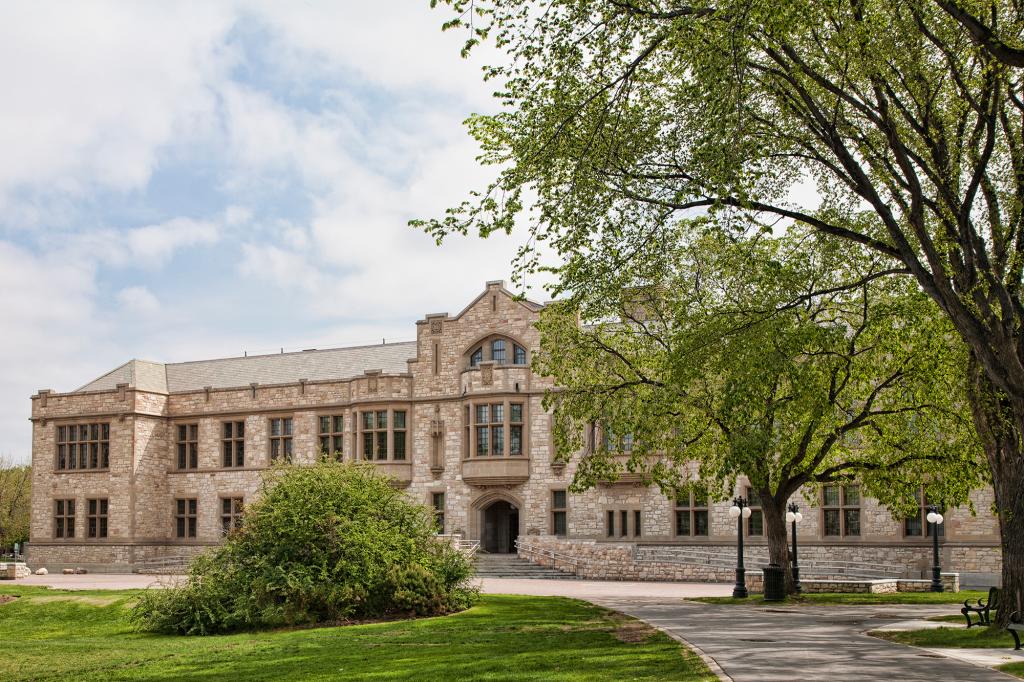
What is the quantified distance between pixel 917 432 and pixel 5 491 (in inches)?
2494

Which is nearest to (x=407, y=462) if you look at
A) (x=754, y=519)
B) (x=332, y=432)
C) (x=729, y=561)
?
(x=332, y=432)

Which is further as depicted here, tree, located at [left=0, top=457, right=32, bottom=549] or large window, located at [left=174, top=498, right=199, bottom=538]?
tree, located at [left=0, top=457, right=32, bottom=549]

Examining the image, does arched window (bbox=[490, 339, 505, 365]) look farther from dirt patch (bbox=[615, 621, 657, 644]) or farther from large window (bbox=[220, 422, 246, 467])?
dirt patch (bbox=[615, 621, 657, 644])

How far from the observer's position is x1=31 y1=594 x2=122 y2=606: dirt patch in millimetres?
25017

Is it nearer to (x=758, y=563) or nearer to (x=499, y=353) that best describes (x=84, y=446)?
(x=499, y=353)

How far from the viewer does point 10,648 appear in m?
19.3

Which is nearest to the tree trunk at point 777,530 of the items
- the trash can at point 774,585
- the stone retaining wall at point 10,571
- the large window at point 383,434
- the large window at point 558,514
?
the trash can at point 774,585

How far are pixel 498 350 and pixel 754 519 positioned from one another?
11672mm

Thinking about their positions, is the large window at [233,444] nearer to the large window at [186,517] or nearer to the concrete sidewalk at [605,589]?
the large window at [186,517]

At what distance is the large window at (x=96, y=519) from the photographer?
157 ft

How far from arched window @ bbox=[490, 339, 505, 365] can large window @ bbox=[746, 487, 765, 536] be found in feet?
35.5

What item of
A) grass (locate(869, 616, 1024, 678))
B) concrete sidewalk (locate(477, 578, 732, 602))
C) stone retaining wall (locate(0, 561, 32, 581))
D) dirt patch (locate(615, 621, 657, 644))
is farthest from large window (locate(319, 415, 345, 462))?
grass (locate(869, 616, 1024, 678))

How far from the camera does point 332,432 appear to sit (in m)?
44.9

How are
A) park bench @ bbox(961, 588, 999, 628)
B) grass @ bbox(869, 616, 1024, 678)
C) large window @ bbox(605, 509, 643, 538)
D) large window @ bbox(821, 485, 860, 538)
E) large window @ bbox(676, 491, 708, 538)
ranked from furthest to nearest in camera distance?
large window @ bbox(605, 509, 643, 538) → large window @ bbox(676, 491, 708, 538) → large window @ bbox(821, 485, 860, 538) → park bench @ bbox(961, 588, 999, 628) → grass @ bbox(869, 616, 1024, 678)
